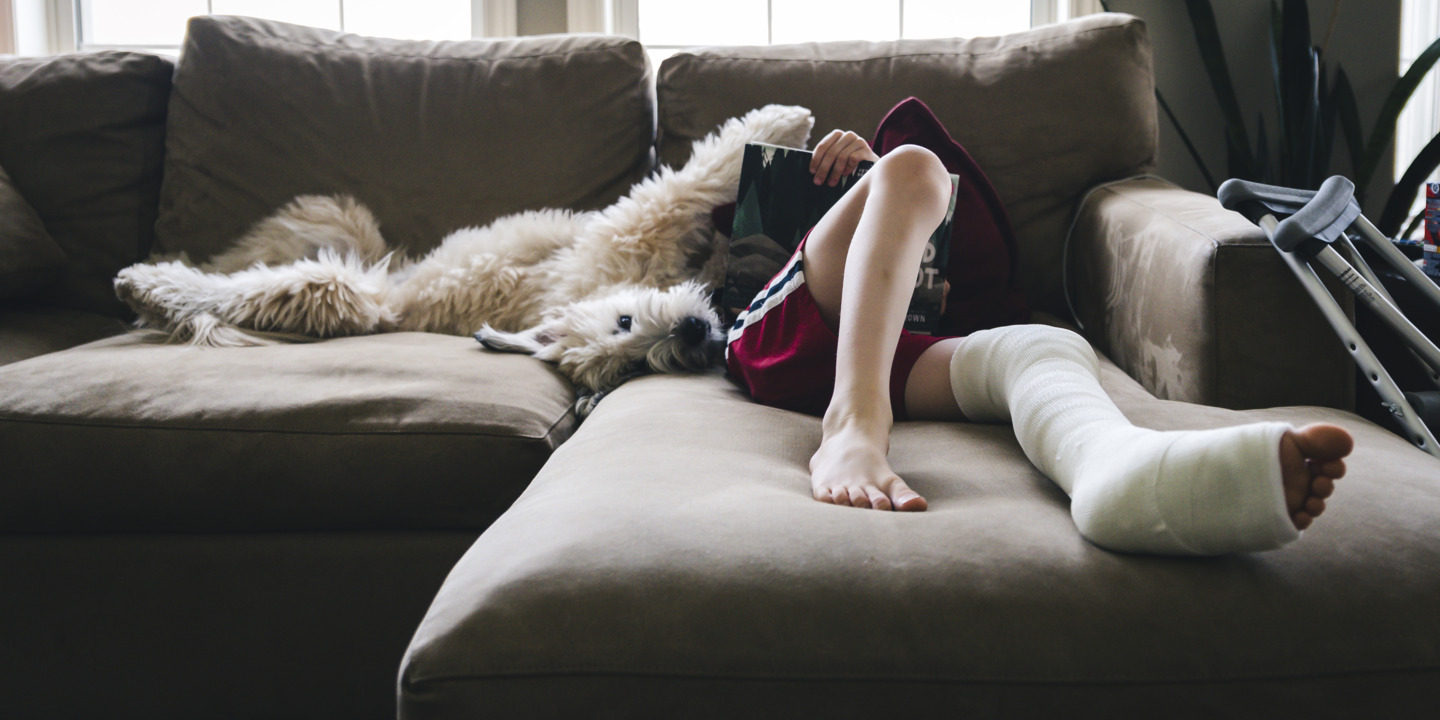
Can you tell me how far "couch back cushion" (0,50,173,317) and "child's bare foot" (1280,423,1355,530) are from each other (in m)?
2.04

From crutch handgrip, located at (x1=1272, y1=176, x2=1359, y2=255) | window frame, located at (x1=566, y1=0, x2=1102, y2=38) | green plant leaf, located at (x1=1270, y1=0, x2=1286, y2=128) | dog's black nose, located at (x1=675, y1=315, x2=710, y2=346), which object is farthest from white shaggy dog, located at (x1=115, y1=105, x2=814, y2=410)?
green plant leaf, located at (x1=1270, y1=0, x2=1286, y2=128)

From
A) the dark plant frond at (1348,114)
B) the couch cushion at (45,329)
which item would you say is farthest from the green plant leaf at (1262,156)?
the couch cushion at (45,329)

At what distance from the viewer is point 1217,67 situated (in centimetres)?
216

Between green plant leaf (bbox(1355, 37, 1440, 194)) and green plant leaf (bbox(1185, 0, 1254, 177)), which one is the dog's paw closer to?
green plant leaf (bbox(1185, 0, 1254, 177))

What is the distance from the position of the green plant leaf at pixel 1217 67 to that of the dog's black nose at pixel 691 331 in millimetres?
1655

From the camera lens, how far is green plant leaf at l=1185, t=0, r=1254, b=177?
215 centimetres

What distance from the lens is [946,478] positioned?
0.84 metres

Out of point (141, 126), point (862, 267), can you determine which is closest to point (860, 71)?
point (862, 267)

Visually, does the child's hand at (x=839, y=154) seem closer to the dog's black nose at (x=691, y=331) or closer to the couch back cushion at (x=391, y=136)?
the dog's black nose at (x=691, y=331)

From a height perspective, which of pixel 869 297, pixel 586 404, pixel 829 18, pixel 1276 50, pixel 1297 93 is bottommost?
pixel 586 404

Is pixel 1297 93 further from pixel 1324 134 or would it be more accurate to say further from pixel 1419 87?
pixel 1419 87

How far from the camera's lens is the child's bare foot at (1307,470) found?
1.86 ft

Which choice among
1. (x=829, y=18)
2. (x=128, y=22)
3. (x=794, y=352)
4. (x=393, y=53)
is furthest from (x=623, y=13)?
(x=794, y=352)

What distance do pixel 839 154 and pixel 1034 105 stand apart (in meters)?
0.54
